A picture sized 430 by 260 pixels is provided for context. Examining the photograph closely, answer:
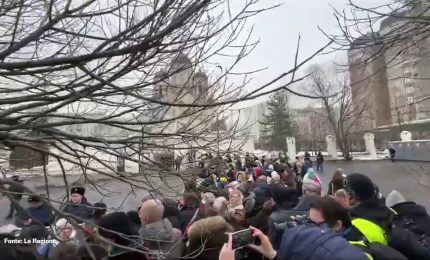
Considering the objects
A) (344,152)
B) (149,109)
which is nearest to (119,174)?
(149,109)

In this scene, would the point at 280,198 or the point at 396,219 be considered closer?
the point at 396,219

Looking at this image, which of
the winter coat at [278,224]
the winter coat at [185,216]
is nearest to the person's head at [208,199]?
the winter coat at [185,216]

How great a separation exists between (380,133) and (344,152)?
11030 millimetres

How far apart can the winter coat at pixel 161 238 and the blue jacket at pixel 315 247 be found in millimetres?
874

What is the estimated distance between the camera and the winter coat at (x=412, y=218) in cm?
284

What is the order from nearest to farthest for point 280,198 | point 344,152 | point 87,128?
1. point 87,128
2. point 280,198
3. point 344,152

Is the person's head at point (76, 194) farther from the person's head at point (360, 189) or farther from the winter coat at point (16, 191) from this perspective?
the person's head at point (360, 189)

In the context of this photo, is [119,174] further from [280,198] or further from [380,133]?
[380,133]

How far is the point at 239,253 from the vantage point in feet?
9.25

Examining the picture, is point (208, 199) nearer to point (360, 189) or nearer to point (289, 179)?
point (360, 189)

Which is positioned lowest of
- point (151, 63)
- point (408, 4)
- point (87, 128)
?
point (87, 128)

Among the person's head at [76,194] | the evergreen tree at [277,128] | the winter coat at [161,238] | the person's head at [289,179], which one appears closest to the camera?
the winter coat at [161,238]

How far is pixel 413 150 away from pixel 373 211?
26741 mm

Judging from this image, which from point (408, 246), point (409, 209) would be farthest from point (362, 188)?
point (408, 246)
